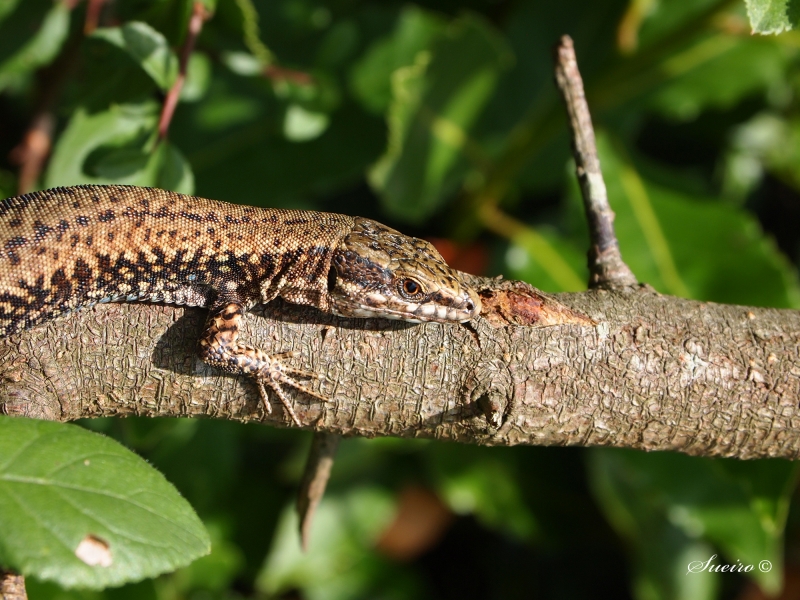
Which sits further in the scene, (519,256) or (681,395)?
(519,256)

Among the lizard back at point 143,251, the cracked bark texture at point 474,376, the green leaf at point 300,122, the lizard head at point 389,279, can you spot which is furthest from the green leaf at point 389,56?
the cracked bark texture at point 474,376

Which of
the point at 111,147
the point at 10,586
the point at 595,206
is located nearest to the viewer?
the point at 10,586

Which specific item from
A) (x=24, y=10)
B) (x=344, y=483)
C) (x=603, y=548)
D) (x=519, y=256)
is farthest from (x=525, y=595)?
(x=24, y=10)

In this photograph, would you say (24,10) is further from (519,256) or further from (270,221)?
(519,256)

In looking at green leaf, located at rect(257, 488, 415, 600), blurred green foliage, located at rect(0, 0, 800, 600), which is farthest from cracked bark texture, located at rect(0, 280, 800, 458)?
green leaf, located at rect(257, 488, 415, 600)

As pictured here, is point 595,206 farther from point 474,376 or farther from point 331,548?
point 331,548

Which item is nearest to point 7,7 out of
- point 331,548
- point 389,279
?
point 389,279

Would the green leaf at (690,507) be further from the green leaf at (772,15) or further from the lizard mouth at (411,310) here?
the green leaf at (772,15)

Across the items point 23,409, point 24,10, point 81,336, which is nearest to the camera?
point 23,409
